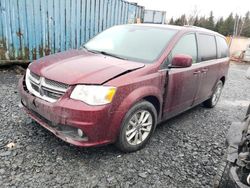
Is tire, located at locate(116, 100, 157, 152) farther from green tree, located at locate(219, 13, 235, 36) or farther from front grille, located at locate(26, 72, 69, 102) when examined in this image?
green tree, located at locate(219, 13, 235, 36)

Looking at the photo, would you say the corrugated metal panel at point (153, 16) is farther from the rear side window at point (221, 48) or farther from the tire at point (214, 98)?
the tire at point (214, 98)

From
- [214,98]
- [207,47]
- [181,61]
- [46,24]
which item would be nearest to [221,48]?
[207,47]

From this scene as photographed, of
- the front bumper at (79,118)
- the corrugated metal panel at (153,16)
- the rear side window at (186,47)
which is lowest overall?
the front bumper at (79,118)

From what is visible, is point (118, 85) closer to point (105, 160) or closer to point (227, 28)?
point (105, 160)

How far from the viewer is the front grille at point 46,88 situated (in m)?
2.53

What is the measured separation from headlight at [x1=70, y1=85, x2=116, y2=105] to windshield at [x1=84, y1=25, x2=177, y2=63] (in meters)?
0.83

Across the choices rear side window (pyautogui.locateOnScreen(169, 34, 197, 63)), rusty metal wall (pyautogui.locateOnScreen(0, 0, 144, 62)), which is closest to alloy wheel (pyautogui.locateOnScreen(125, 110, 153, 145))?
rear side window (pyautogui.locateOnScreen(169, 34, 197, 63))

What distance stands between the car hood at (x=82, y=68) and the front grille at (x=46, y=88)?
0.18 ft

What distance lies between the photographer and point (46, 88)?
2.65 meters

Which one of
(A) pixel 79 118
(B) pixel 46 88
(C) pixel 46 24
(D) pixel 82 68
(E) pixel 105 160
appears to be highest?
(C) pixel 46 24

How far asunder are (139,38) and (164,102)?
1.06 m

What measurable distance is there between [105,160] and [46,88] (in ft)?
3.71

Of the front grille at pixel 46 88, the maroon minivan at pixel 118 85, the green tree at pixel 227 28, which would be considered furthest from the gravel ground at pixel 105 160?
the green tree at pixel 227 28

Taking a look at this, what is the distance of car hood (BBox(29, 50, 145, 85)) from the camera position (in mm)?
2525
